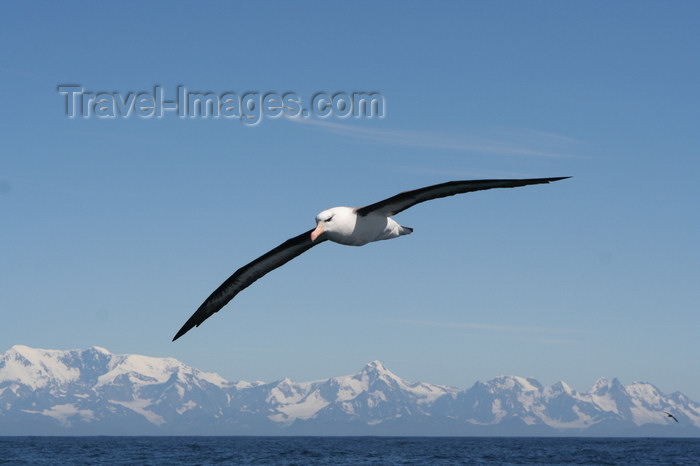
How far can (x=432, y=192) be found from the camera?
15.1m

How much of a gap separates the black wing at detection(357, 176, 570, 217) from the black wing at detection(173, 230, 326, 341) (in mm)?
3369

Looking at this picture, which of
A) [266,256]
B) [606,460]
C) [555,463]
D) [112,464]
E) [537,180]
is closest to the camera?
[537,180]

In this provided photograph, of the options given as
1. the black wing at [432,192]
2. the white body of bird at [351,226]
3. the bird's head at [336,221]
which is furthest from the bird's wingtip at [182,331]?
the black wing at [432,192]

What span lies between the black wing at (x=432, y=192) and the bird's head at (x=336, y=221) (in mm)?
254

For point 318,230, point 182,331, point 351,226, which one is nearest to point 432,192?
point 351,226

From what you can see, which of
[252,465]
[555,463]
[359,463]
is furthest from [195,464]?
[555,463]

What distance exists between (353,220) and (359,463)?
126365 mm

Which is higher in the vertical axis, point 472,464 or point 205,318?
point 205,318

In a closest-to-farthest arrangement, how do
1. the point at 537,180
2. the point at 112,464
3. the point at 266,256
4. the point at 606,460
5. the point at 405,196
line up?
the point at 537,180 → the point at 405,196 → the point at 266,256 → the point at 112,464 → the point at 606,460

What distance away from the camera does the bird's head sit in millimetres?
15805

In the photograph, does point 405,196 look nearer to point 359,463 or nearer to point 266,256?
point 266,256

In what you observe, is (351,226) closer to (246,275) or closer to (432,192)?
(432,192)

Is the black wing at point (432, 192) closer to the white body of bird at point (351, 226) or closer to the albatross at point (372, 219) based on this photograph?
the albatross at point (372, 219)

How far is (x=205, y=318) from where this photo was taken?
20188 millimetres
